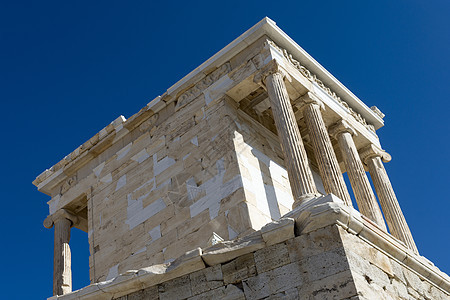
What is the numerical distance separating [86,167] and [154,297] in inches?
318

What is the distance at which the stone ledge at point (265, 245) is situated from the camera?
9.56 m

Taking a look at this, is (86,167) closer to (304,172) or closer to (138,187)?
(138,187)

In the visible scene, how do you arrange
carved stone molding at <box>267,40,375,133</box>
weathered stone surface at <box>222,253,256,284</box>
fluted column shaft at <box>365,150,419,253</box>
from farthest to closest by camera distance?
carved stone molding at <box>267,40,375,133</box>, fluted column shaft at <box>365,150,419,253</box>, weathered stone surface at <box>222,253,256,284</box>

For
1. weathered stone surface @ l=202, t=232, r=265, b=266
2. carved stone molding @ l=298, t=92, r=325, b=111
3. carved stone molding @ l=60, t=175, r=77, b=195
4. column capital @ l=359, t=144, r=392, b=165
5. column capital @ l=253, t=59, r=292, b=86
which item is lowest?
weathered stone surface @ l=202, t=232, r=265, b=266

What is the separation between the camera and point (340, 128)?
15.9 metres

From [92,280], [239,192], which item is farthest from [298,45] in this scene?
[92,280]

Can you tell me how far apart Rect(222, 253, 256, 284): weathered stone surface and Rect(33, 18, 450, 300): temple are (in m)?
0.02

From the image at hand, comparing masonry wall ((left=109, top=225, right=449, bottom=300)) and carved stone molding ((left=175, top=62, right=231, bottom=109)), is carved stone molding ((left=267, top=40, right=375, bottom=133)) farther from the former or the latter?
masonry wall ((left=109, top=225, right=449, bottom=300))

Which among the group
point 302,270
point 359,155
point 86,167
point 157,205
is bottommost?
point 302,270

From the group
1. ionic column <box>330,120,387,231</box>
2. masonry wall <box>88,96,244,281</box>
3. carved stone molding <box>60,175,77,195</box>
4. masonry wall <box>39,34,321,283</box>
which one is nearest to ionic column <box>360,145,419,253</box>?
ionic column <box>330,120,387,231</box>

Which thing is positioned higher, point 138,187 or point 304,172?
point 138,187

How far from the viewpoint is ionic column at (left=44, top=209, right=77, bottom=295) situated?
15.8 m

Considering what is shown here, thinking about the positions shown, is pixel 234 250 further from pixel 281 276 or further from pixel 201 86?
pixel 201 86

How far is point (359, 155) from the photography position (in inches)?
671
